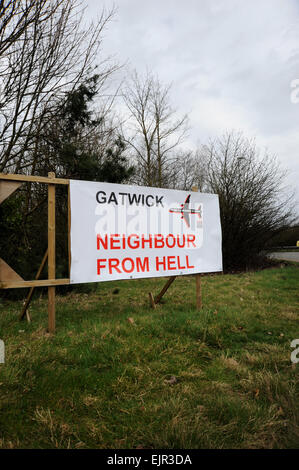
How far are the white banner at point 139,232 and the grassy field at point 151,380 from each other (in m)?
0.73

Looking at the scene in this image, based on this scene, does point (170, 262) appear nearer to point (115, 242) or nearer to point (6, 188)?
point (115, 242)

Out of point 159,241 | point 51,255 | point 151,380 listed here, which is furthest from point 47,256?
point 151,380

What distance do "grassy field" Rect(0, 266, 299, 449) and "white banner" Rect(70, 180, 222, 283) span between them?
2.40 feet

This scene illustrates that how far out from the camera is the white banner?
3.71 meters

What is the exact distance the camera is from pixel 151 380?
96.2 inches

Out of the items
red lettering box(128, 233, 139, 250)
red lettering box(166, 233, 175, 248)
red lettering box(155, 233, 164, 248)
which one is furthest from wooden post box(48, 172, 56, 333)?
red lettering box(166, 233, 175, 248)

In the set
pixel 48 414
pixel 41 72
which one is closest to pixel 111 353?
pixel 48 414

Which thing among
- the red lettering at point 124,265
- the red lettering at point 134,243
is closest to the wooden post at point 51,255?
the red lettering at point 124,265

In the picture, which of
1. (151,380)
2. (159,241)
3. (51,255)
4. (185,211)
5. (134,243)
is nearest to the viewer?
(151,380)

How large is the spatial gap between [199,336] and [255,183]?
9524mm

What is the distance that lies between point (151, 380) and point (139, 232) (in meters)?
2.15

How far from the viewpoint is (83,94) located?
19.5ft
